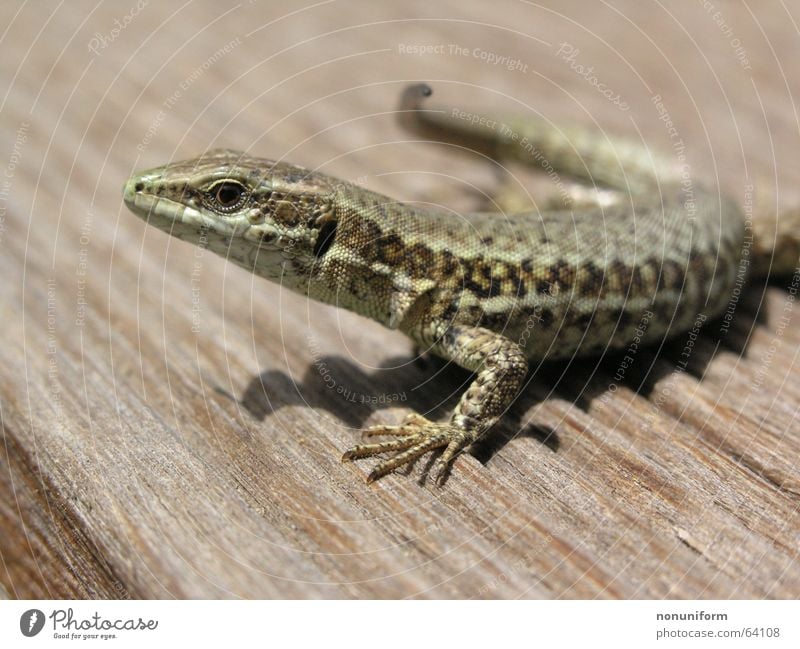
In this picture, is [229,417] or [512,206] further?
[512,206]

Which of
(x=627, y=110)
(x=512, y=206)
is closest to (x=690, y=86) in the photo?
(x=627, y=110)

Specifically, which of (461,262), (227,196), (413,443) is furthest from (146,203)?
(413,443)

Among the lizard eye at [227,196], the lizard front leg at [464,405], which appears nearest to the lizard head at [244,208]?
the lizard eye at [227,196]

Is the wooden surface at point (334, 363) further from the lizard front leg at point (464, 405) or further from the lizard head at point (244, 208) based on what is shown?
the lizard head at point (244, 208)

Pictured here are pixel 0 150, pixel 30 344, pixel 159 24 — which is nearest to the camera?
pixel 30 344

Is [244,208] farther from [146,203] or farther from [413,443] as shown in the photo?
[413,443]

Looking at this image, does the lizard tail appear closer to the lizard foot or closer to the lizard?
the lizard
